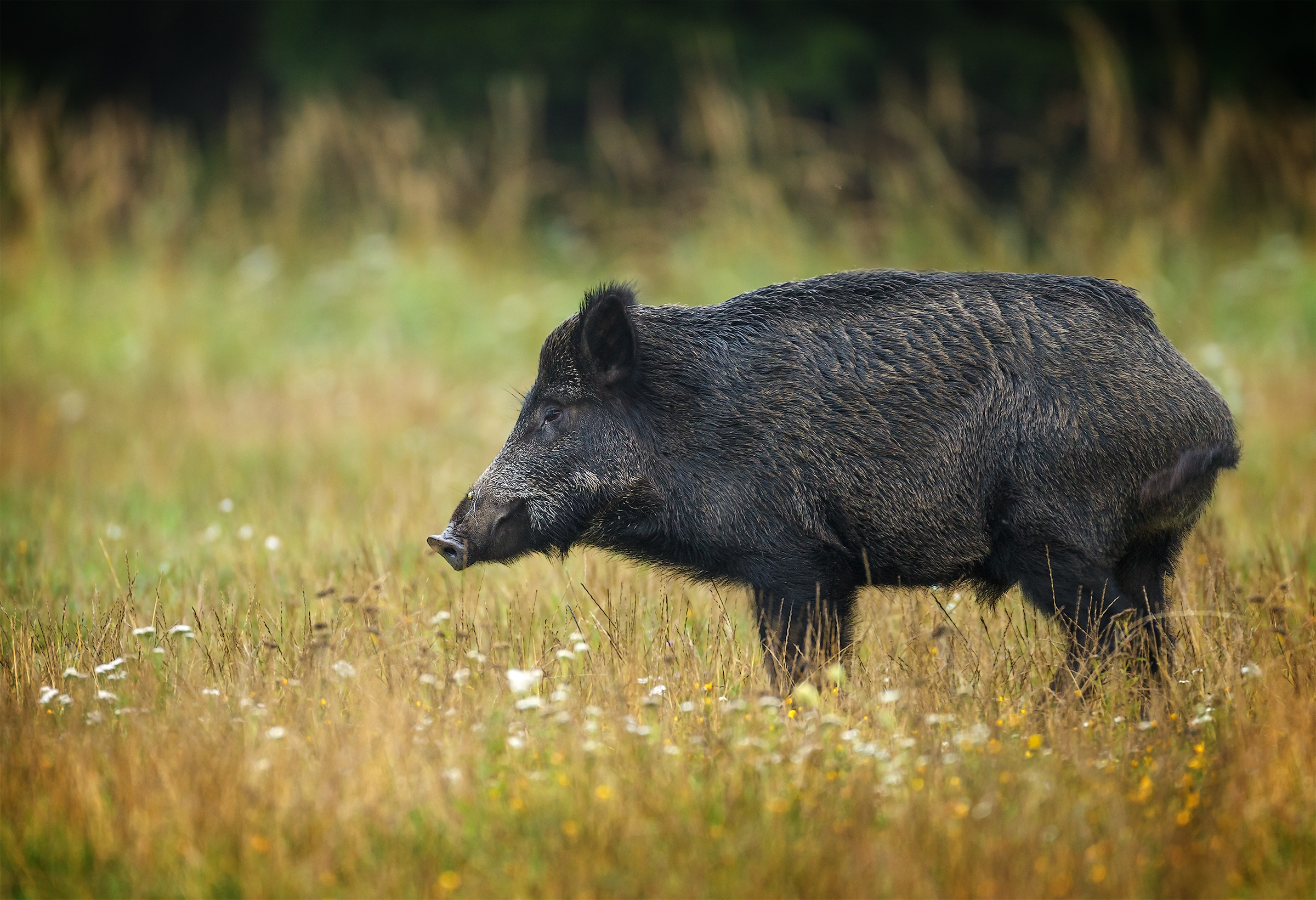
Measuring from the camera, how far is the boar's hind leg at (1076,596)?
3.52 metres

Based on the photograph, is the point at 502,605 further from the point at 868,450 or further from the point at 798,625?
the point at 868,450

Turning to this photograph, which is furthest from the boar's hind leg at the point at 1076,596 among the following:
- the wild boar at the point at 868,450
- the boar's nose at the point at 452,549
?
the boar's nose at the point at 452,549

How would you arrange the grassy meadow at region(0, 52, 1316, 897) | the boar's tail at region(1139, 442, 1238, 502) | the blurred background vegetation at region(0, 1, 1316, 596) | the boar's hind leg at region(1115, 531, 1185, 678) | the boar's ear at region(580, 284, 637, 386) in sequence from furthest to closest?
the blurred background vegetation at region(0, 1, 1316, 596)
the boar's ear at region(580, 284, 637, 386)
the boar's hind leg at region(1115, 531, 1185, 678)
the boar's tail at region(1139, 442, 1238, 502)
the grassy meadow at region(0, 52, 1316, 897)

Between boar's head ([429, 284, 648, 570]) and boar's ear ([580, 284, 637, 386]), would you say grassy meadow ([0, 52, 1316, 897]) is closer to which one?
boar's head ([429, 284, 648, 570])

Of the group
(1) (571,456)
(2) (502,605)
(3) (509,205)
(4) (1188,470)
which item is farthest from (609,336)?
(3) (509,205)

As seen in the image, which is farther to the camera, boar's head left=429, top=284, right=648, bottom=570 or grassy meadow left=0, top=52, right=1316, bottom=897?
boar's head left=429, top=284, right=648, bottom=570

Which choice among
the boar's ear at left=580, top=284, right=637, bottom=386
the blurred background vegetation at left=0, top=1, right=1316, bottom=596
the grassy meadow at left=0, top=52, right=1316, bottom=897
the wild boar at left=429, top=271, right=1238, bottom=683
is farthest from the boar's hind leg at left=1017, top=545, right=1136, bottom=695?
the blurred background vegetation at left=0, top=1, right=1316, bottom=596

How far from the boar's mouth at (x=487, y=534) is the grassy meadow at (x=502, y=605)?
0.26 meters

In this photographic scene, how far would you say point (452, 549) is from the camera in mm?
3785

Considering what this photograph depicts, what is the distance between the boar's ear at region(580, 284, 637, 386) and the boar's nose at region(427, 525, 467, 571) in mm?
682

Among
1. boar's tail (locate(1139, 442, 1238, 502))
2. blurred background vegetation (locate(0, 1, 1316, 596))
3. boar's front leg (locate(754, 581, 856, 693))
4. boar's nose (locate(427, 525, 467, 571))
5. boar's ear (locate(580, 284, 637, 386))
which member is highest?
blurred background vegetation (locate(0, 1, 1316, 596))

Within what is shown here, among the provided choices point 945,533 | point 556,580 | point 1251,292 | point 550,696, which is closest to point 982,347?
point 945,533

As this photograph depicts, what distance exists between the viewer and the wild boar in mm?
3533

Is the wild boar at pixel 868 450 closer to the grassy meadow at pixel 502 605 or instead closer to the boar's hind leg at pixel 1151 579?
the boar's hind leg at pixel 1151 579
